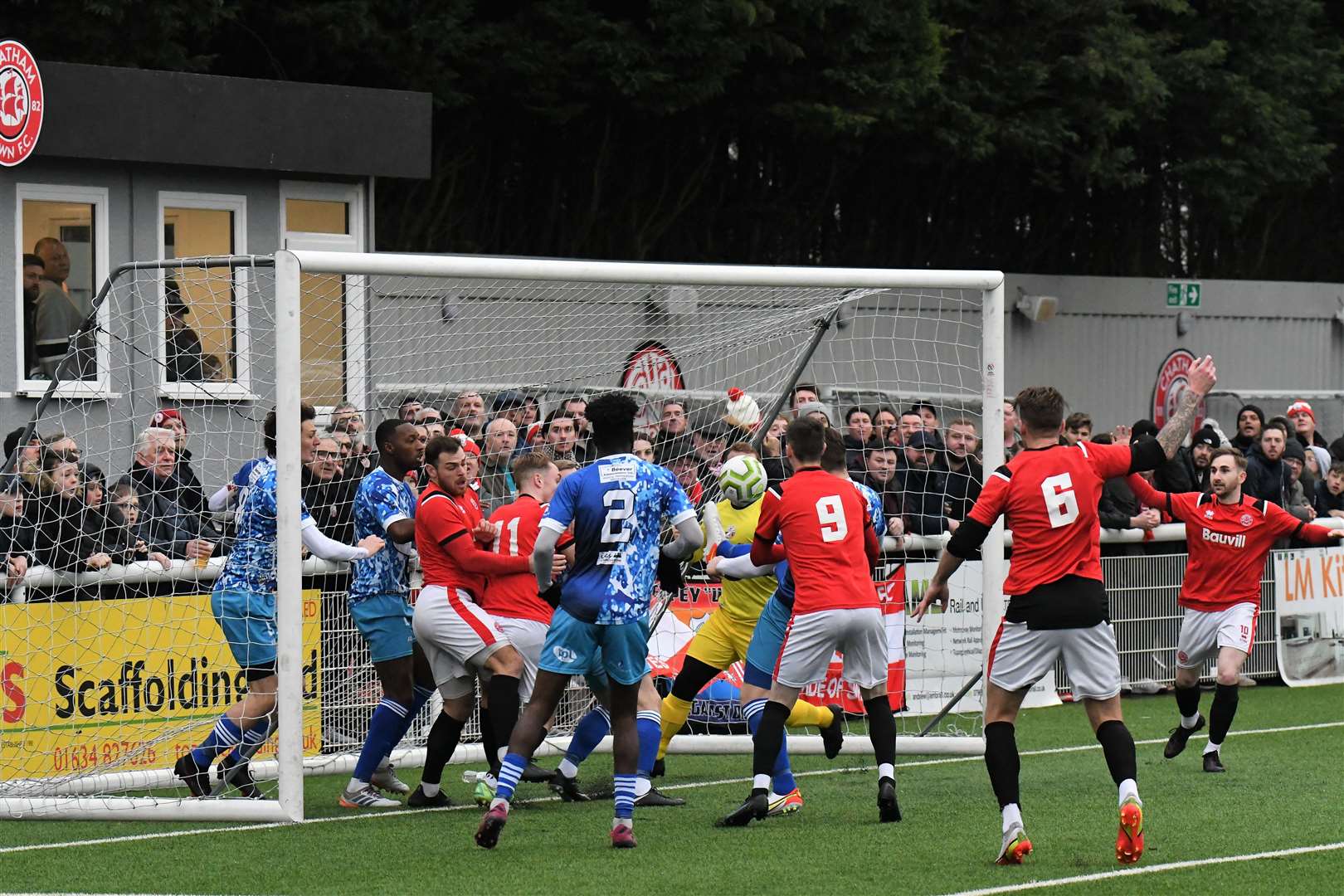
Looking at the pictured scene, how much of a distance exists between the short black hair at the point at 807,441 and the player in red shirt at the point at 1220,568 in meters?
2.86

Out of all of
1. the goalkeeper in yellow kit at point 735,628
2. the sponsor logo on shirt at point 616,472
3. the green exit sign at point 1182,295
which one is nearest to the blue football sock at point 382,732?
the goalkeeper in yellow kit at point 735,628

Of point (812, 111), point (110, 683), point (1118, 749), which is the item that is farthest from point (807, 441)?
point (812, 111)

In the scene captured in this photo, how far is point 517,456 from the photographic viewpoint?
11.8m

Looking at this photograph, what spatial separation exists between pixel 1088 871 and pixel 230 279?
563 cm

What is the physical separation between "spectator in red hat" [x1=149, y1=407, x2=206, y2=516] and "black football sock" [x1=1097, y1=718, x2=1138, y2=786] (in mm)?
5129

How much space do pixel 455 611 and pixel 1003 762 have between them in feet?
9.56

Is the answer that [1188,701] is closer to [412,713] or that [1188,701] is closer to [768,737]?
[768,737]

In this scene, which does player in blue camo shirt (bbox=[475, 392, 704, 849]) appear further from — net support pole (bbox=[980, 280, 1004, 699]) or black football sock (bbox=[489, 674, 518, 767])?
net support pole (bbox=[980, 280, 1004, 699])

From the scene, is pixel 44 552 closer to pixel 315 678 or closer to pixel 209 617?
pixel 209 617

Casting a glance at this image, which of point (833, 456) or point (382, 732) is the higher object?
point (833, 456)

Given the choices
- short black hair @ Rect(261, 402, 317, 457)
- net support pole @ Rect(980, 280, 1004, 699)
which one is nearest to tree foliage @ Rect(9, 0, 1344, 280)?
short black hair @ Rect(261, 402, 317, 457)

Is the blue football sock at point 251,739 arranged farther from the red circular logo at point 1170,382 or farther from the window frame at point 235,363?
the red circular logo at point 1170,382

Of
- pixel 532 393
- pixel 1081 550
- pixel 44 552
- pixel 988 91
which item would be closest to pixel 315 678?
pixel 44 552

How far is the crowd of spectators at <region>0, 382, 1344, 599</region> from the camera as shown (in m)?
10.0
